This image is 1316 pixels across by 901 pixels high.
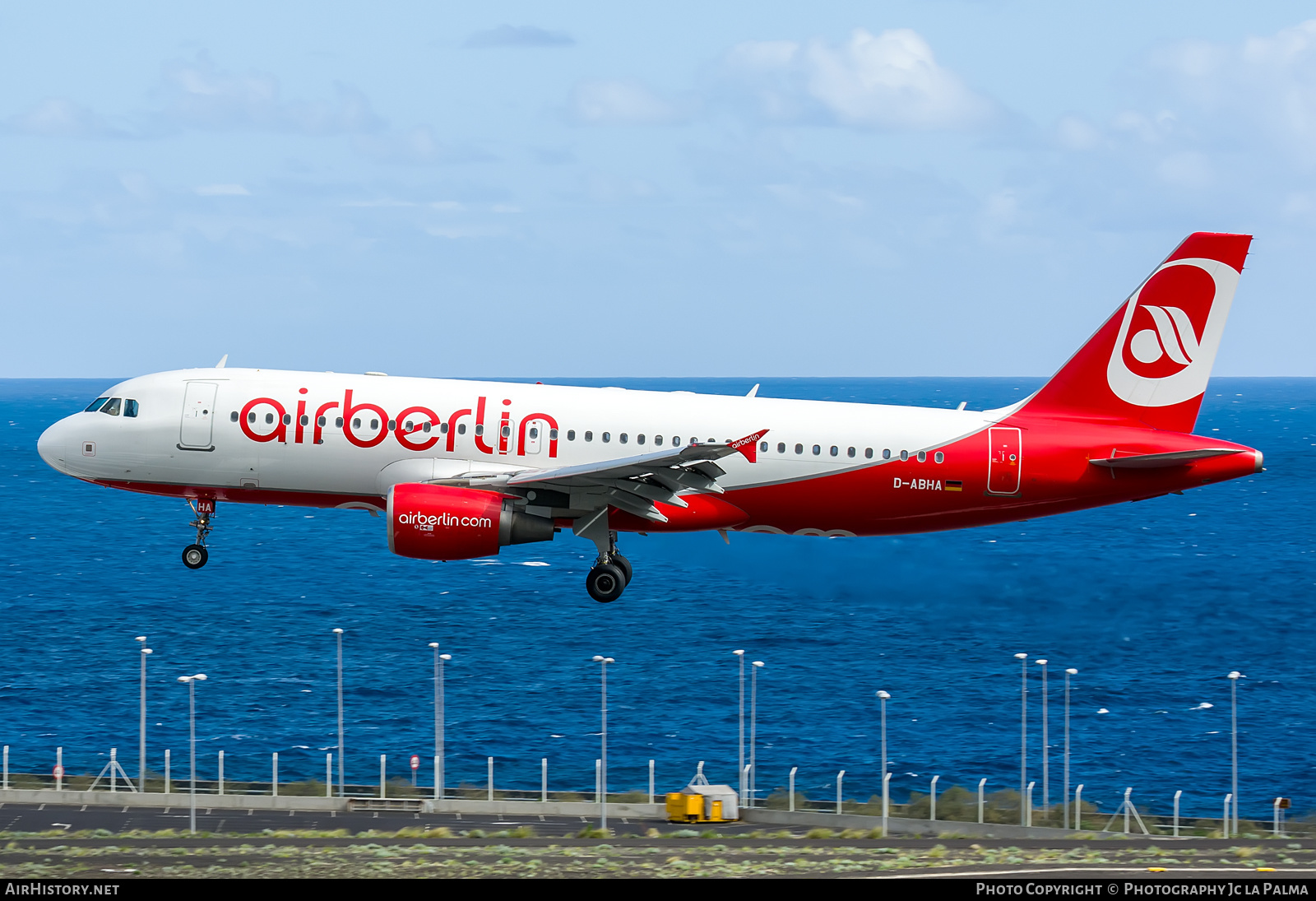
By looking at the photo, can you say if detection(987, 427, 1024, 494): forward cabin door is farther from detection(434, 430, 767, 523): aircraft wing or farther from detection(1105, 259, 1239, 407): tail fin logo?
detection(434, 430, 767, 523): aircraft wing

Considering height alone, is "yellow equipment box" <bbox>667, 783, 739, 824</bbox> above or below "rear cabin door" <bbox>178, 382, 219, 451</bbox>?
below

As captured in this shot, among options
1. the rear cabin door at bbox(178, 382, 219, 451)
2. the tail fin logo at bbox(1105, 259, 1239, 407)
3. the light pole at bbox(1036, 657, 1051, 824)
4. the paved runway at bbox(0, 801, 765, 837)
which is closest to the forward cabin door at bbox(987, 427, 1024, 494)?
the tail fin logo at bbox(1105, 259, 1239, 407)

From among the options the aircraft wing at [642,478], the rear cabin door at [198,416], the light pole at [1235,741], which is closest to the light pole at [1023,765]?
the light pole at [1235,741]

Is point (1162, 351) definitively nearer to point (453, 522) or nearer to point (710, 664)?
point (453, 522)

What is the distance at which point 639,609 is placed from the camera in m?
144

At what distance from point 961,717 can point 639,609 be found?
44114 mm

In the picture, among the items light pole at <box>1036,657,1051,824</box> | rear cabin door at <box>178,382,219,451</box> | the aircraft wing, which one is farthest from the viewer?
light pole at <box>1036,657,1051,824</box>

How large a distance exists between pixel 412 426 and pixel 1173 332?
74.0 feet

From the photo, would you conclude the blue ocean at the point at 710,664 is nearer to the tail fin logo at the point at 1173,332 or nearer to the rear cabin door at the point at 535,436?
the rear cabin door at the point at 535,436

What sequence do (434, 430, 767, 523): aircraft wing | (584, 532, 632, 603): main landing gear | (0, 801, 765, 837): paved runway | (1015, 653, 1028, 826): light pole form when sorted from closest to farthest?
(434, 430, 767, 523): aircraft wing
(584, 532, 632, 603): main landing gear
(0, 801, 765, 837): paved runway
(1015, 653, 1028, 826): light pole

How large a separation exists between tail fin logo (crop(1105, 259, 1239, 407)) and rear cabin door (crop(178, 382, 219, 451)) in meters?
26.3

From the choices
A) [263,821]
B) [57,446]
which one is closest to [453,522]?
[57,446]

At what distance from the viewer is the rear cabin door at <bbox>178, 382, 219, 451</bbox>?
41469 mm
